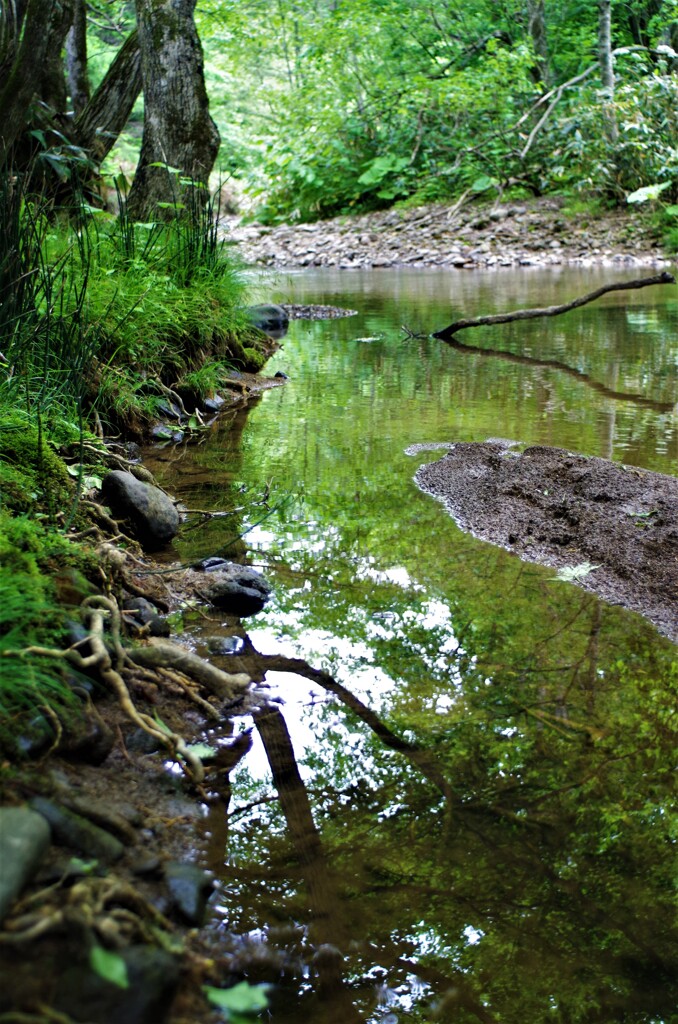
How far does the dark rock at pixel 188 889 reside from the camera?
57.0 inches

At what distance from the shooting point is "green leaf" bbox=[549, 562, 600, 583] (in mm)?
2844

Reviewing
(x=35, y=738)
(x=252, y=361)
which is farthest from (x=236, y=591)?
(x=252, y=361)

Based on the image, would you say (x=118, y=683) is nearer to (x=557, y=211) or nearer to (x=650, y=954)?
(x=650, y=954)

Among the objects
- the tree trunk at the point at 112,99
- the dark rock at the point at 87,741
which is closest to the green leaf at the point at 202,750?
the dark rock at the point at 87,741

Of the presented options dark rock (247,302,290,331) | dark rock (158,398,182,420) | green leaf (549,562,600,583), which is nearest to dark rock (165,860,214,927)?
green leaf (549,562,600,583)

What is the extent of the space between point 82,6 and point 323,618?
8.34 meters

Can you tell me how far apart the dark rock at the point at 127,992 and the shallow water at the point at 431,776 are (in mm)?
307

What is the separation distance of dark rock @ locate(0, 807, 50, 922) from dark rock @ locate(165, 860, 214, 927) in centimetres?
27

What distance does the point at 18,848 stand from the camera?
3.94ft

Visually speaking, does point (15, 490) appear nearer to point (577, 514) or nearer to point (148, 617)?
point (148, 617)

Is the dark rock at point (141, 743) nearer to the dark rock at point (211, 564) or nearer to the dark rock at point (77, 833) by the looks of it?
the dark rock at point (77, 833)

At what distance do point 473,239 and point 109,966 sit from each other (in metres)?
16.0

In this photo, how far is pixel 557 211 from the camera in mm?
15875

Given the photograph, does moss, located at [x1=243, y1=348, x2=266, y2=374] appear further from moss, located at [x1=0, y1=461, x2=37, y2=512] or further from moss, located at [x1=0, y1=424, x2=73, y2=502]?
moss, located at [x1=0, y1=461, x2=37, y2=512]
